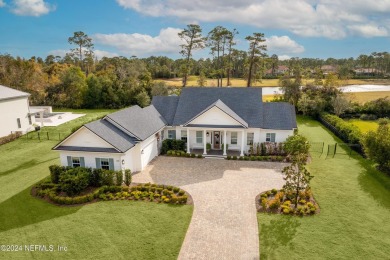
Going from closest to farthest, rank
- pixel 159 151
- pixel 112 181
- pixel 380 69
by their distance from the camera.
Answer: pixel 112 181 < pixel 159 151 < pixel 380 69

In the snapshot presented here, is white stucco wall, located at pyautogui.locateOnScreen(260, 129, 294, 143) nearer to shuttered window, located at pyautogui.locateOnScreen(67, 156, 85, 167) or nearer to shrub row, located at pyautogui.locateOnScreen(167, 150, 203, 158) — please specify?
shrub row, located at pyautogui.locateOnScreen(167, 150, 203, 158)

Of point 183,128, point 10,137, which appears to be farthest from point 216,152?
point 10,137

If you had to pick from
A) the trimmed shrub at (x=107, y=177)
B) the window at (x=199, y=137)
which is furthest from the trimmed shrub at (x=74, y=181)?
the window at (x=199, y=137)

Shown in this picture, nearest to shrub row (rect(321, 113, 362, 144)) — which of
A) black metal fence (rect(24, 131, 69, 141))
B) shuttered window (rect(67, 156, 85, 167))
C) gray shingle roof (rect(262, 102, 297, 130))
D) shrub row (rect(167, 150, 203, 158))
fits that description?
gray shingle roof (rect(262, 102, 297, 130))

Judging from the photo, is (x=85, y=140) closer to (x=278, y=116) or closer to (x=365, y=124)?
(x=278, y=116)

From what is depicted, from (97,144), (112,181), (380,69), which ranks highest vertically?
(380,69)

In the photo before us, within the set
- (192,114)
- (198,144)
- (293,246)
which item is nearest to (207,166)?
(198,144)

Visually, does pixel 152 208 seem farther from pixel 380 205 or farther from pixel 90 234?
pixel 380 205
